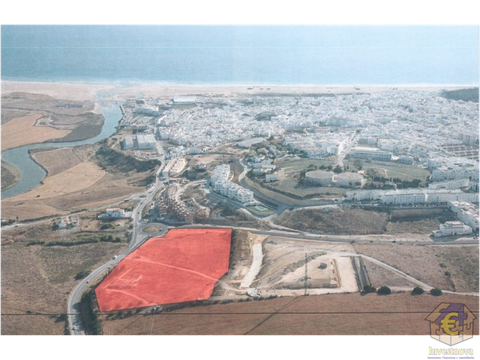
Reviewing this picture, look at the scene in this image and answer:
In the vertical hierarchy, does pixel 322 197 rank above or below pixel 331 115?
below

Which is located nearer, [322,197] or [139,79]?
[322,197]

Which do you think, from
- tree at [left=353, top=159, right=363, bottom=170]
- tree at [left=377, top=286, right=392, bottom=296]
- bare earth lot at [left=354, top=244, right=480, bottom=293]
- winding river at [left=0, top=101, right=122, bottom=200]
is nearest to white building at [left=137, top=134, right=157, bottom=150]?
winding river at [left=0, top=101, right=122, bottom=200]

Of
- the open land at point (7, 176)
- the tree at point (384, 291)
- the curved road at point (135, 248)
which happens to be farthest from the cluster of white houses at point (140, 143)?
the tree at point (384, 291)

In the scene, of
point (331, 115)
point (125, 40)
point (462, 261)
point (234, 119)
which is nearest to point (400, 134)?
point (331, 115)

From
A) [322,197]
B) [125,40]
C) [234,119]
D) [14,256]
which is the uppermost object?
[125,40]

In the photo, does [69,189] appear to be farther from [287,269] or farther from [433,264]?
[433,264]

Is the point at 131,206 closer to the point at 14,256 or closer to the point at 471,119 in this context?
the point at 14,256

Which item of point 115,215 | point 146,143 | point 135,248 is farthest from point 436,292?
point 146,143

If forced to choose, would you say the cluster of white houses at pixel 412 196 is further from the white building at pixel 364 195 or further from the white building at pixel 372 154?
the white building at pixel 372 154

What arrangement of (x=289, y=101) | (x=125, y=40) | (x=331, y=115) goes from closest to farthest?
(x=331, y=115)
(x=289, y=101)
(x=125, y=40)
